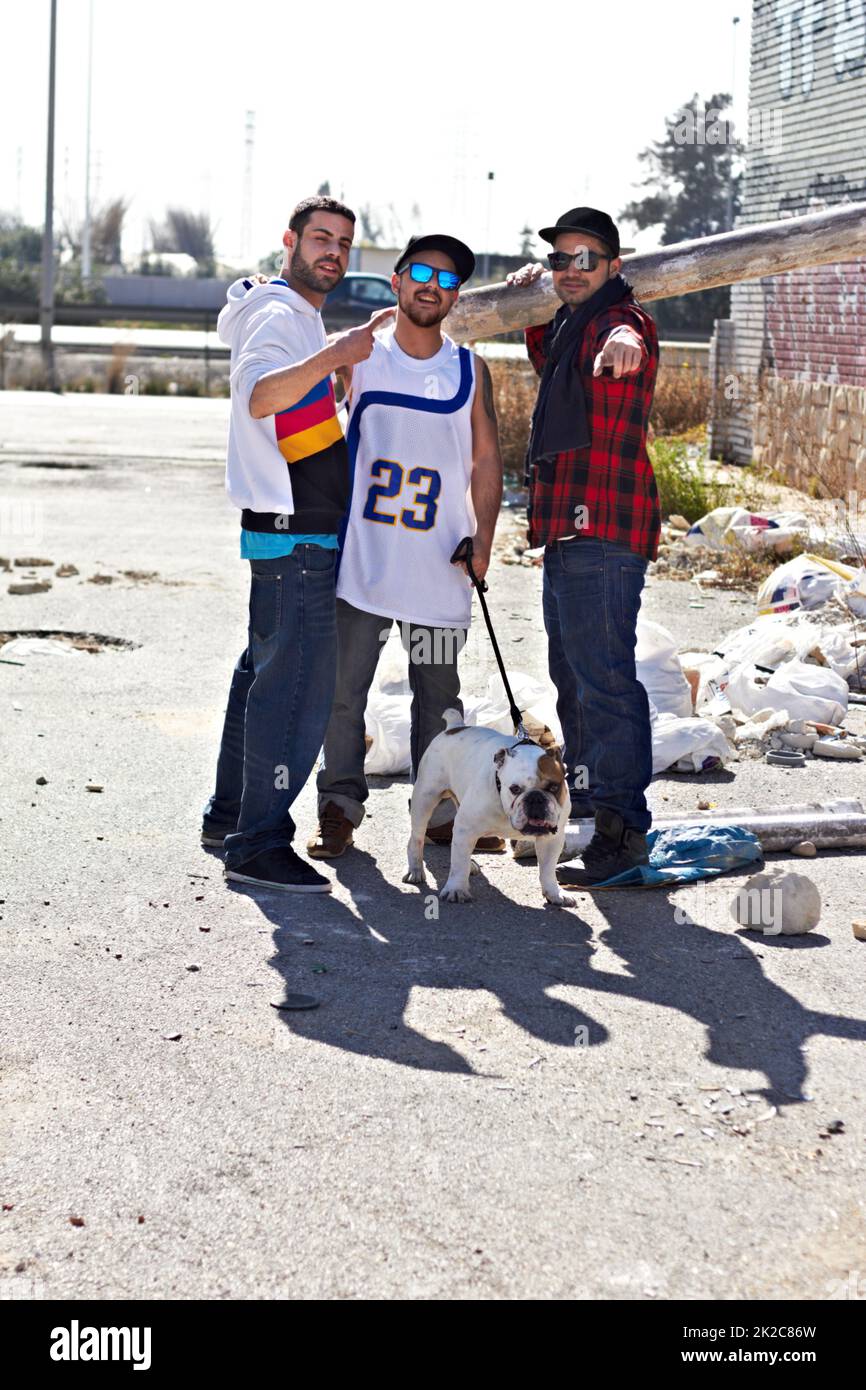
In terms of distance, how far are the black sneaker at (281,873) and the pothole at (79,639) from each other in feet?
13.5

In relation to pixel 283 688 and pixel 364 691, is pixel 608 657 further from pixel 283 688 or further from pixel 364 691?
pixel 283 688

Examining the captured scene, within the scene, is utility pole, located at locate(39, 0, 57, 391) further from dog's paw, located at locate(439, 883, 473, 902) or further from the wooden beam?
dog's paw, located at locate(439, 883, 473, 902)

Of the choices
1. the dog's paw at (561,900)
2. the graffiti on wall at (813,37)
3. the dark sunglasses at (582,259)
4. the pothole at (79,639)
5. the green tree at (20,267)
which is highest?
the green tree at (20,267)

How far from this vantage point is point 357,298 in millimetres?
41750

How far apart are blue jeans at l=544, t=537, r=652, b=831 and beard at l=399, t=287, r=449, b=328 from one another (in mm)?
910

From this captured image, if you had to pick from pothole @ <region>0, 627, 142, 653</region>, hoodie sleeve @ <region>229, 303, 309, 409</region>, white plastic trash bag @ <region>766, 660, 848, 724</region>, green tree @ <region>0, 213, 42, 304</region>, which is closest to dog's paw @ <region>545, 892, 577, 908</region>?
hoodie sleeve @ <region>229, 303, 309, 409</region>

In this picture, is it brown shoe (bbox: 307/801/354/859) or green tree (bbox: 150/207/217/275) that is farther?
green tree (bbox: 150/207/217/275)

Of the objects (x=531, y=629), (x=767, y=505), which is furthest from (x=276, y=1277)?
(x=767, y=505)

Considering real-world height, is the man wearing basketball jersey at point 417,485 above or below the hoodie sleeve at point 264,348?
below

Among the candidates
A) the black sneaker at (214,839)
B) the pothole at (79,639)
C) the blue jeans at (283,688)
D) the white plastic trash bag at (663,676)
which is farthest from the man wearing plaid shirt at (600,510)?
the pothole at (79,639)

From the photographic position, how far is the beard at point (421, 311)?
18.0ft

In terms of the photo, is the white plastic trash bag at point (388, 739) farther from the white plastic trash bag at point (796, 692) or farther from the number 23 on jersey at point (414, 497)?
the white plastic trash bag at point (796, 692)

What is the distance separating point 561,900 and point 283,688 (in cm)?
119

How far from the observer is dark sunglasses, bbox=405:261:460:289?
5.39m
